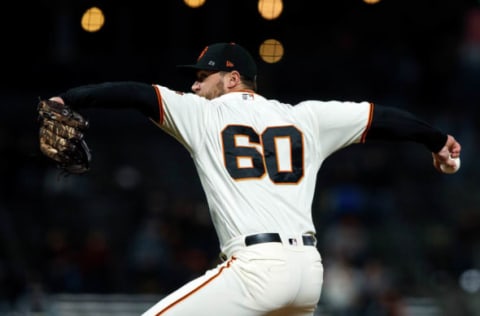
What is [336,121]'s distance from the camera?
564 cm

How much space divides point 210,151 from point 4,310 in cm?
683

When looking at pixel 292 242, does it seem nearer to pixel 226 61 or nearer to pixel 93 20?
pixel 226 61

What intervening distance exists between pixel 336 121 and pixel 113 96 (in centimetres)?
118

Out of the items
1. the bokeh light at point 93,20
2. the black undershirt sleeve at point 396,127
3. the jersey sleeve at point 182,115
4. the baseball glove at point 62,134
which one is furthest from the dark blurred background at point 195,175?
the jersey sleeve at point 182,115

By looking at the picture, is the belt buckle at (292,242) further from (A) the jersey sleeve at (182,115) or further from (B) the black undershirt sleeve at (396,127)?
(B) the black undershirt sleeve at (396,127)

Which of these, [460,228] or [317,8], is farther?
[317,8]

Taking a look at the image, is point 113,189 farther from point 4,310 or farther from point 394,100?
point 394,100

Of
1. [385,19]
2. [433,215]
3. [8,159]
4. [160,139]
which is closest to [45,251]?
[8,159]

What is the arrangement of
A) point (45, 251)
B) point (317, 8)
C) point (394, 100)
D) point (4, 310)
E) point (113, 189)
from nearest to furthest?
point (4, 310) < point (45, 251) < point (113, 189) < point (394, 100) < point (317, 8)

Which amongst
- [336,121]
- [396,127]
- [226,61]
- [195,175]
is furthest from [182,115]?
[195,175]

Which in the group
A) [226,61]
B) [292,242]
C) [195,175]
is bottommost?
[195,175]

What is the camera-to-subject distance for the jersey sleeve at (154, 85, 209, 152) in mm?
5398

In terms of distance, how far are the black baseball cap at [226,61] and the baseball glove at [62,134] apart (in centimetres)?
72

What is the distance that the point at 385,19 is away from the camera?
16250mm
